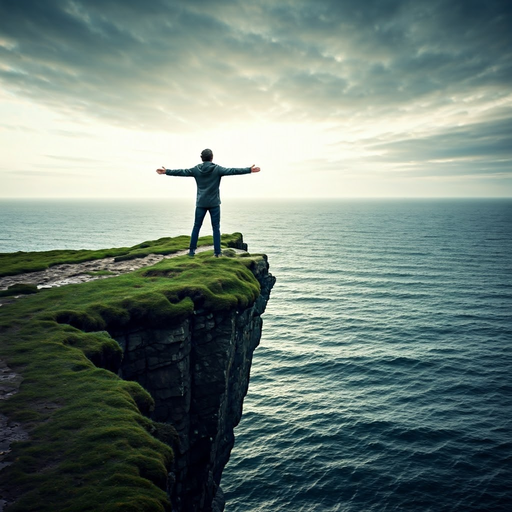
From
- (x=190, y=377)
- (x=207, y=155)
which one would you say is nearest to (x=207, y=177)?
(x=207, y=155)

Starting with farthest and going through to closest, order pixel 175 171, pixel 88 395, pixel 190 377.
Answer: pixel 175 171 → pixel 190 377 → pixel 88 395

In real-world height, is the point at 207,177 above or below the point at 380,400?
above

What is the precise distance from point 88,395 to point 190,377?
25.0ft

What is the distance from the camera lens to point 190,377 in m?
16.7

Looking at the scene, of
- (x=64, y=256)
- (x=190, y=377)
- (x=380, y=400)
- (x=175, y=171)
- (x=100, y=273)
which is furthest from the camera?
(x=380, y=400)

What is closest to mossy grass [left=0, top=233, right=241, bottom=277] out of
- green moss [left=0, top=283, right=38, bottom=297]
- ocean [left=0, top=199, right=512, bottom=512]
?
green moss [left=0, top=283, right=38, bottom=297]

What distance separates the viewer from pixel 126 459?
24.7 feet

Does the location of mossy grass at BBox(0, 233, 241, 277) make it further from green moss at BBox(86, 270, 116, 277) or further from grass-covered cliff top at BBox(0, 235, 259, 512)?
grass-covered cliff top at BBox(0, 235, 259, 512)

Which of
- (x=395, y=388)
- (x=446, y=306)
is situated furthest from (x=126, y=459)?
(x=446, y=306)

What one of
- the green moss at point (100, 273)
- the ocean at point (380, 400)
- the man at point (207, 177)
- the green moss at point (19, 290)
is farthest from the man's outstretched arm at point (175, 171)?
the ocean at point (380, 400)

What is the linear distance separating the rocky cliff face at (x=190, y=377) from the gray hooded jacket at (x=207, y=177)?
231 inches

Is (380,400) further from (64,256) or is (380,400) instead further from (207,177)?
(64,256)

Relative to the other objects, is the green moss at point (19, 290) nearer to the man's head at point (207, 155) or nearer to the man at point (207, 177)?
the man at point (207, 177)

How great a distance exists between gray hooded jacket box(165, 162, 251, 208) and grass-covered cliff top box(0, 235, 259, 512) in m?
3.95
